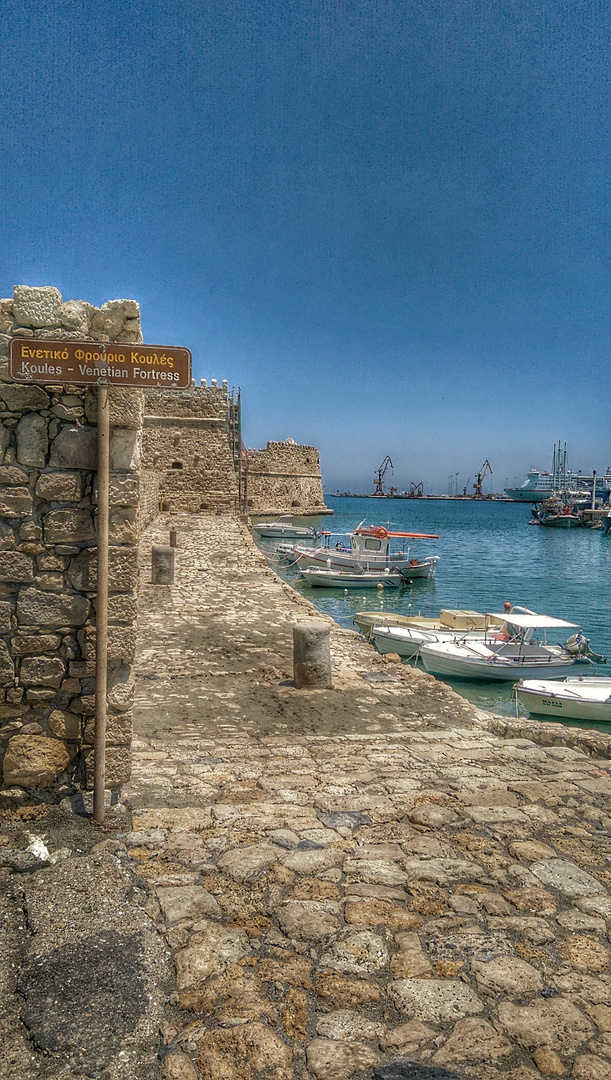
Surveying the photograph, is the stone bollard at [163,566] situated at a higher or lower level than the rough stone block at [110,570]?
lower

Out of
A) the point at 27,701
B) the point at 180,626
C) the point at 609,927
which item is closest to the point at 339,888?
the point at 609,927

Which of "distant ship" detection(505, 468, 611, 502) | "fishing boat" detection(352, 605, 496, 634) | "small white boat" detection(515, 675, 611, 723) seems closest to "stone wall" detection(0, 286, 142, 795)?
"small white boat" detection(515, 675, 611, 723)

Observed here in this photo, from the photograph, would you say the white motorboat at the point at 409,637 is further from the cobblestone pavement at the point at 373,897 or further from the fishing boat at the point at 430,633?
the cobblestone pavement at the point at 373,897

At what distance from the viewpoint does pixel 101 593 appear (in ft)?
12.3

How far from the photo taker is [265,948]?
2748 mm

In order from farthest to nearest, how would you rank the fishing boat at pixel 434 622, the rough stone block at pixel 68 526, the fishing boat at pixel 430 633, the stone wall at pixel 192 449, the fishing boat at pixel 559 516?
the fishing boat at pixel 559 516 → the stone wall at pixel 192 449 → the fishing boat at pixel 434 622 → the fishing boat at pixel 430 633 → the rough stone block at pixel 68 526

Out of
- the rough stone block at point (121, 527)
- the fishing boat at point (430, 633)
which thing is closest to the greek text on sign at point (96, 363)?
the rough stone block at point (121, 527)

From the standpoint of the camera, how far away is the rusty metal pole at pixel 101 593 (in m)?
3.72

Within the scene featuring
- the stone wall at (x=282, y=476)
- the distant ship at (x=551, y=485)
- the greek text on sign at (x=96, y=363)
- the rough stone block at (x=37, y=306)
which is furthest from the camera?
the distant ship at (x=551, y=485)

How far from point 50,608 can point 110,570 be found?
0.42m

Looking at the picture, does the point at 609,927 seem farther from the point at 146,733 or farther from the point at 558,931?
the point at 146,733

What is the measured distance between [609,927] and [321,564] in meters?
26.9

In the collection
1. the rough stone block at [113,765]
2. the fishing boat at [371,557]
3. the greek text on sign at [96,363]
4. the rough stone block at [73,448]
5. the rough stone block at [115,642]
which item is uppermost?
the greek text on sign at [96,363]

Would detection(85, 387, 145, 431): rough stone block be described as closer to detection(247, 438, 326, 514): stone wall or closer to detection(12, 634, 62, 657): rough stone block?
detection(12, 634, 62, 657): rough stone block
